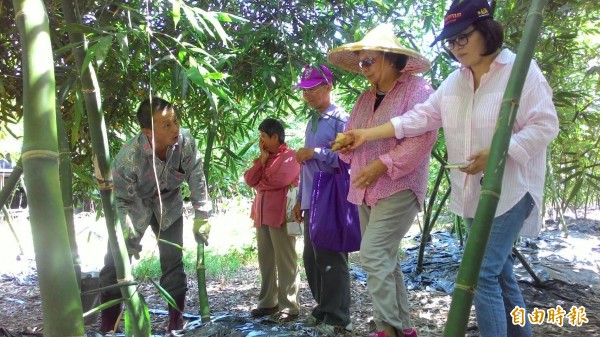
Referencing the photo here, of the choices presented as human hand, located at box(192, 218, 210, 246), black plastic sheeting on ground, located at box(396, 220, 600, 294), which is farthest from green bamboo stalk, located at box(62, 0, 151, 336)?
black plastic sheeting on ground, located at box(396, 220, 600, 294)

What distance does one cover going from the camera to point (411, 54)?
7.41ft

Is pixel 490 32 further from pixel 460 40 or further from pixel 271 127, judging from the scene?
pixel 271 127

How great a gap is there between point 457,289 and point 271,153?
2.40 m

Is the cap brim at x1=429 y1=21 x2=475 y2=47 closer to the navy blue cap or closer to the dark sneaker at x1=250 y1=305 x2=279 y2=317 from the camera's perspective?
the navy blue cap

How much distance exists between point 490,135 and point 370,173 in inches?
21.0

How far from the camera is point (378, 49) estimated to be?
223 centimetres

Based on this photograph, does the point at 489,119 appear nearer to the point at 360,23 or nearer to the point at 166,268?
the point at 360,23

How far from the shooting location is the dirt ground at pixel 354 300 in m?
3.06

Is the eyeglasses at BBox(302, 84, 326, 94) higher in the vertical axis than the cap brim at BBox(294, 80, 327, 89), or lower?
lower

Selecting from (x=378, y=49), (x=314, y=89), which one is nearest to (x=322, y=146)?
(x=314, y=89)

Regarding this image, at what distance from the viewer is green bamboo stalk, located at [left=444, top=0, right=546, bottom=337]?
3.34 feet

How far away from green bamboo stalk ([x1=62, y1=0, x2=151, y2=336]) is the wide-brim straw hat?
1.16 m

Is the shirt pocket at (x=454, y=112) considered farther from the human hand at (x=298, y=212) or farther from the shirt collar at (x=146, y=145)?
the shirt collar at (x=146, y=145)

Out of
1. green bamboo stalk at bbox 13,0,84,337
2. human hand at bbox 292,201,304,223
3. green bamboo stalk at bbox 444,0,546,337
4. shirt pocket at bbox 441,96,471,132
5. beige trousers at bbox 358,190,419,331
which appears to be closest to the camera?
green bamboo stalk at bbox 13,0,84,337
